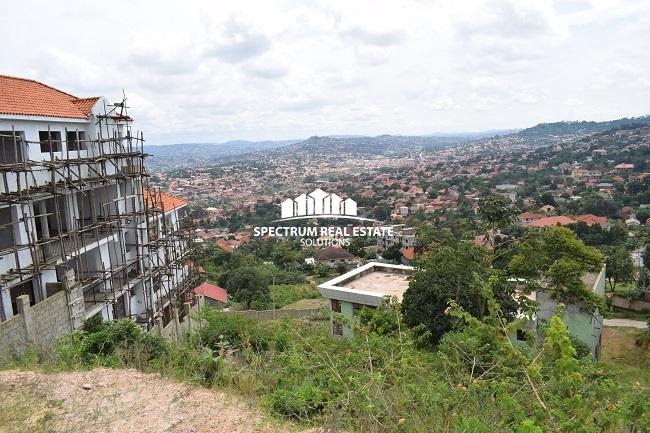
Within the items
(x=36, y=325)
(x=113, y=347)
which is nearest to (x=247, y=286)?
(x=36, y=325)

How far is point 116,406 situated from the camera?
4938mm

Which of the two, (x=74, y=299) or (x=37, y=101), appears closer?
(x=74, y=299)

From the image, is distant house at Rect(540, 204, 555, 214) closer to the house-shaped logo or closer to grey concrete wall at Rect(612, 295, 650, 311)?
the house-shaped logo

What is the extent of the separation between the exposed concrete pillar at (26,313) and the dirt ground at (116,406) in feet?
6.02

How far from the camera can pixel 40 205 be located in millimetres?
9883

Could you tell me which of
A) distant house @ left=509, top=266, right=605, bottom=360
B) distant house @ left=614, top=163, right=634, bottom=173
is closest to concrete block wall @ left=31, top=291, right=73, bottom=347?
distant house @ left=509, top=266, right=605, bottom=360

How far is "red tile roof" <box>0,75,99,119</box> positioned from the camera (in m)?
8.91

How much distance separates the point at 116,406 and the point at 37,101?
7552 millimetres

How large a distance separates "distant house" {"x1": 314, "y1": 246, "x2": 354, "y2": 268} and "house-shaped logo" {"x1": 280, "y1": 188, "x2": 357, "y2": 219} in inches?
500

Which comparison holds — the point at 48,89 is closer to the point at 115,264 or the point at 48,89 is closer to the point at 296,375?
the point at 115,264

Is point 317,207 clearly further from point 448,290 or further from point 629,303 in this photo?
point 448,290

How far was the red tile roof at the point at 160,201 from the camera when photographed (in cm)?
1283

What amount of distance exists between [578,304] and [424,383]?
7729mm

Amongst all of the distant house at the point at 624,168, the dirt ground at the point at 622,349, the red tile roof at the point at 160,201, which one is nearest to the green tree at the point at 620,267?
the dirt ground at the point at 622,349
